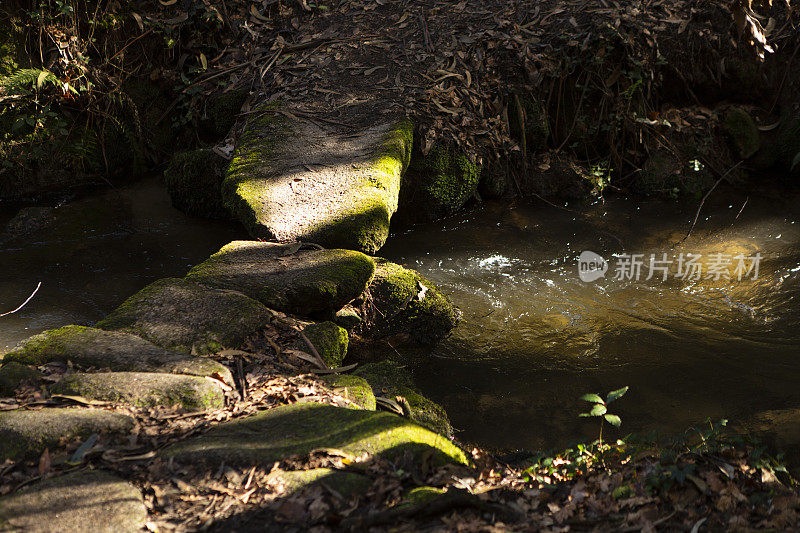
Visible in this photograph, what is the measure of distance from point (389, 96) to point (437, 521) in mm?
5029

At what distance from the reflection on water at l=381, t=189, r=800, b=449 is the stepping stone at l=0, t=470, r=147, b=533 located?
6.52ft

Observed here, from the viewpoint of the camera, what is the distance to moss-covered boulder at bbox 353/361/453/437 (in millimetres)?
3479

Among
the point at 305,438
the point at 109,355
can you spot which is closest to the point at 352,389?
the point at 305,438

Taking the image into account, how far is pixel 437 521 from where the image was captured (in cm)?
199

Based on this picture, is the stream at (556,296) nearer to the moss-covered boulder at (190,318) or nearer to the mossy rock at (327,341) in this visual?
the mossy rock at (327,341)

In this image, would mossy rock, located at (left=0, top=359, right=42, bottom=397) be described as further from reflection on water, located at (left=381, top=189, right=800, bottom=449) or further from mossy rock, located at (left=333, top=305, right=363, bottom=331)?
reflection on water, located at (left=381, top=189, right=800, bottom=449)

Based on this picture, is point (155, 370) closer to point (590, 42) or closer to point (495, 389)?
point (495, 389)

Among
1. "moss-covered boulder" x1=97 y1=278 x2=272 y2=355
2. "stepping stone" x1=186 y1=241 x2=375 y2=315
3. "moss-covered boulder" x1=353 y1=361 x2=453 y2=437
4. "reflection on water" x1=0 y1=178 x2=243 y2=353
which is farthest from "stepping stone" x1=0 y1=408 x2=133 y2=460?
"reflection on water" x1=0 y1=178 x2=243 y2=353

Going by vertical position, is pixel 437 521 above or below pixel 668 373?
above

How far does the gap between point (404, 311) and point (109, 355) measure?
6.84 feet

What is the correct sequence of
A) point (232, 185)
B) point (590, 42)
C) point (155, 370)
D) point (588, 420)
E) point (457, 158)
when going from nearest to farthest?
1. point (155, 370)
2. point (588, 420)
3. point (232, 185)
4. point (457, 158)
5. point (590, 42)

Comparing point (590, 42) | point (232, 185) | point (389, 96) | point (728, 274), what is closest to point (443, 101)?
point (389, 96)

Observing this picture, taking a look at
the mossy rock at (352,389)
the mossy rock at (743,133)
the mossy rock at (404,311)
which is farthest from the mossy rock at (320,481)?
the mossy rock at (743,133)

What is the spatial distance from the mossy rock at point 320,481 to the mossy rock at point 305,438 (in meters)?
0.10
